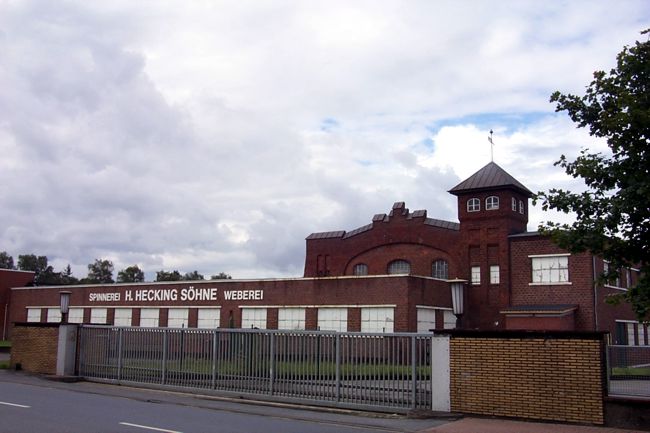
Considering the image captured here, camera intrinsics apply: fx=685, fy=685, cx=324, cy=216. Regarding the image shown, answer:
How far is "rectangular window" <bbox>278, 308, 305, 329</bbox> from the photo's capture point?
131 feet

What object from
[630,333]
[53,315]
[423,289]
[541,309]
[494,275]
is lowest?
[630,333]

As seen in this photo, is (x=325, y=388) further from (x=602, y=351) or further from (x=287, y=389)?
(x=602, y=351)

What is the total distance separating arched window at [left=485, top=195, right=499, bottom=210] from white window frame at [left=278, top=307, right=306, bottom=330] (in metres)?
13.7

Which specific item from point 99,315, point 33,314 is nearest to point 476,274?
point 99,315

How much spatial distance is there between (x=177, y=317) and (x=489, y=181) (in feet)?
73.3

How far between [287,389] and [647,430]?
8846mm

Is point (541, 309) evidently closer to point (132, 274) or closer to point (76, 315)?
point (76, 315)

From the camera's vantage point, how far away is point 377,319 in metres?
36.9

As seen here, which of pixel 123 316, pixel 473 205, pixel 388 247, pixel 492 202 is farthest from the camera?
pixel 388 247

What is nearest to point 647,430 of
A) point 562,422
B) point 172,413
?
point 562,422

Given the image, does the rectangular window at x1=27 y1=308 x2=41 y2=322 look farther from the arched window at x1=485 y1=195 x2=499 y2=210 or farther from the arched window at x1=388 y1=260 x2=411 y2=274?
the arched window at x1=485 y1=195 x2=499 y2=210

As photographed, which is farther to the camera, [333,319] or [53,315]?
[53,315]

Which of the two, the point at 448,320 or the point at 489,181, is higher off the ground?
the point at 489,181

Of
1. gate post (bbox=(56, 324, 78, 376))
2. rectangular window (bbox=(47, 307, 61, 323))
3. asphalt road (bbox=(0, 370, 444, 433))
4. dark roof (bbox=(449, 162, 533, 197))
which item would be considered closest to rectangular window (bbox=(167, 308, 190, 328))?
rectangular window (bbox=(47, 307, 61, 323))
